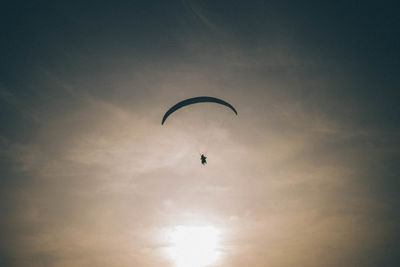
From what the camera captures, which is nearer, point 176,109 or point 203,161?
point 176,109

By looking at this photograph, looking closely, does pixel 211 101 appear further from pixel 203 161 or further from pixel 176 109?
pixel 203 161

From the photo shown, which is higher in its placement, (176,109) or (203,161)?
(176,109)

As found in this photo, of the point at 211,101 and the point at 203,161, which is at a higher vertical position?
the point at 211,101

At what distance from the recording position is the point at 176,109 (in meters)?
29.1

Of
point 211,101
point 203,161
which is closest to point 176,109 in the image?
point 211,101

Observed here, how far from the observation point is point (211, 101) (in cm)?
2892

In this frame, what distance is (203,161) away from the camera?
31.3 m

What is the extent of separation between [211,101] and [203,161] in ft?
24.7

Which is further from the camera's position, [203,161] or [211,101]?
[203,161]

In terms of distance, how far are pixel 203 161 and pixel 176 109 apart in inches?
286

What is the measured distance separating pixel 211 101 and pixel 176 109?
13.4 feet
